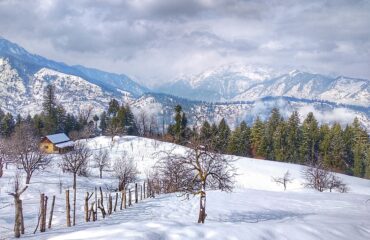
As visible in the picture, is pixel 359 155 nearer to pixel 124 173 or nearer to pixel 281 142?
pixel 281 142

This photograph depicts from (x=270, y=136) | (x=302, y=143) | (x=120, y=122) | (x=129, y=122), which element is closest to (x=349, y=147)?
(x=302, y=143)

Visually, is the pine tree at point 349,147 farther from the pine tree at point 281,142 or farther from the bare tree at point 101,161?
the bare tree at point 101,161

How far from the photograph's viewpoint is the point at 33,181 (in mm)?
48406

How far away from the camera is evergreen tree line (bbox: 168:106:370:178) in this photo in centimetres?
8962

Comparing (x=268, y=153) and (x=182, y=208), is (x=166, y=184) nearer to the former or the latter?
(x=182, y=208)

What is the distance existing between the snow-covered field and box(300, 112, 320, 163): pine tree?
1865 cm

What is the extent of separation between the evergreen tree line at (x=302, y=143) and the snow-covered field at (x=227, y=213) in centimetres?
1784

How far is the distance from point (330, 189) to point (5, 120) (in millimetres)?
97820

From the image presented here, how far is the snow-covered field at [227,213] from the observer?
9.88 meters

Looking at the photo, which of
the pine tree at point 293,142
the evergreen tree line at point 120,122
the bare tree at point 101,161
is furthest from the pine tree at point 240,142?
the bare tree at point 101,161

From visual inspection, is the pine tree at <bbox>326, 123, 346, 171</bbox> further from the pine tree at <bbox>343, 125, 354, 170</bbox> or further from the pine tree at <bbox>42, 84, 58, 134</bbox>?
the pine tree at <bbox>42, 84, 58, 134</bbox>

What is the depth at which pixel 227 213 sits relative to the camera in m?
27.7

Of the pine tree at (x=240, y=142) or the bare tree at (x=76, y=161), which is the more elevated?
the pine tree at (x=240, y=142)

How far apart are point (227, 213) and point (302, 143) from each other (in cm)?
7264
